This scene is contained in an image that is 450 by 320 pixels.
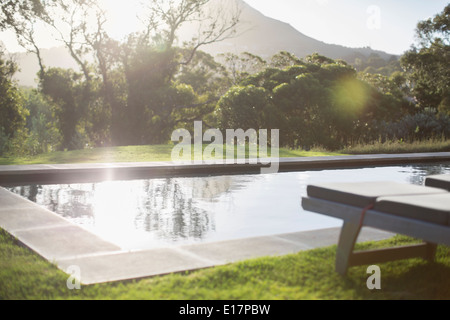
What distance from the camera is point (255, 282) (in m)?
3.27

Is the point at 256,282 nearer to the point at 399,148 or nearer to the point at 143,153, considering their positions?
the point at 143,153

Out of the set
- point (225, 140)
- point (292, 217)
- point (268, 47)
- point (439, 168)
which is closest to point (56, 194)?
point (292, 217)

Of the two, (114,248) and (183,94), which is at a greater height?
(183,94)

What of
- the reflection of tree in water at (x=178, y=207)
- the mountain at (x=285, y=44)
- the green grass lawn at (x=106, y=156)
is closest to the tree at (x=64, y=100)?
the green grass lawn at (x=106, y=156)

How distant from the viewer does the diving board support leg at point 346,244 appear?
3262 millimetres

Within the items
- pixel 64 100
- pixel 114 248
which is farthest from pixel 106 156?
pixel 64 100

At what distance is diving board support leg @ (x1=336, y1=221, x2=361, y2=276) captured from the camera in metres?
3.26

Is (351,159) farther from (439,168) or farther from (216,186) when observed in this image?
(216,186)

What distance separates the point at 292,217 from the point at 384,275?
2.45 m

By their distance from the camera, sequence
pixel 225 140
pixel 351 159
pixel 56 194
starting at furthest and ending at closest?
pixel 225 140 < pixel 351 159 < pixel 56 194

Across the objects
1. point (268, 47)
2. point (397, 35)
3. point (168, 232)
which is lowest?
point (168, 232)

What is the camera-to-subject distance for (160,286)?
3.14 meters

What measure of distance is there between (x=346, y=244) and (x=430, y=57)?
92.1 feet

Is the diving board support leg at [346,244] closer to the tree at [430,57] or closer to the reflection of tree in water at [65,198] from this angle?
the reflection of tree in water at [65,198]
